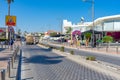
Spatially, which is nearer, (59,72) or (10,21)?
(59,72)

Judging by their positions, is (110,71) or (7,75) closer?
(7,75)

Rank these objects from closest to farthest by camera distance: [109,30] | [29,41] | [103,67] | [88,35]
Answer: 1. [103,67]
2. [88,35]
3. [29,41]
4. [109,30]

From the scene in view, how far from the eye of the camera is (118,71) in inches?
562

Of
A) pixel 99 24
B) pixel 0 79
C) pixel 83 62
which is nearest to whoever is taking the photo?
pixel 0 79

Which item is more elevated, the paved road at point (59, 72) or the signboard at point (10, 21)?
the signboard at point (10, 21)

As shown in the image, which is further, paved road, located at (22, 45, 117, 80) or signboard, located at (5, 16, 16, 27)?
signboard, located at (5, 16, 16, 27)

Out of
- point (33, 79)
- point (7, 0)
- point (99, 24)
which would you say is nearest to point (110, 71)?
point (33, 79)

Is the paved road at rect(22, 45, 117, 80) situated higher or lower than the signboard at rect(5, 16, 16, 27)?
lower

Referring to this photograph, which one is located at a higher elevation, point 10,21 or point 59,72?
point 10,21

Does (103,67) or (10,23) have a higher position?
(10,23)

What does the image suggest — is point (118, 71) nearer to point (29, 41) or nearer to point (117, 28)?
point (29, 41)

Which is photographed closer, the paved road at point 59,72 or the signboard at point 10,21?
the paved road at point 59,72

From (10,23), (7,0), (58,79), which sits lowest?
(58,79)

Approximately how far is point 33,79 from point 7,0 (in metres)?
33.2
